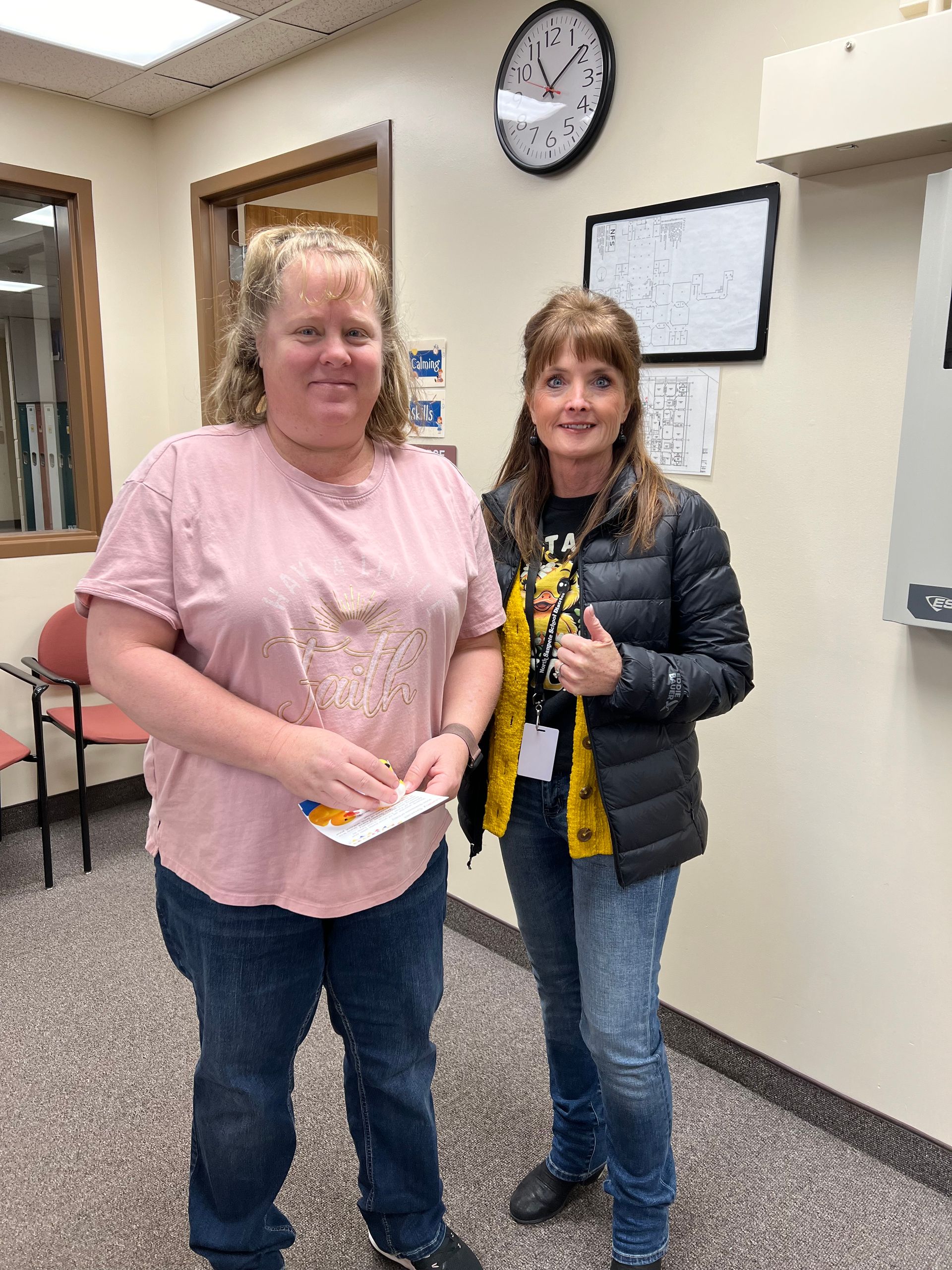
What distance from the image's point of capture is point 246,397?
1292mm

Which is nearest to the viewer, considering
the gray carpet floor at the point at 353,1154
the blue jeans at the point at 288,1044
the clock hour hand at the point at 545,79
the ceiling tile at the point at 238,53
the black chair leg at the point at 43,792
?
the blue jeans at the point at 288,1044

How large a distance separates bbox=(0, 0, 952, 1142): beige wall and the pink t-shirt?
888 millimetres

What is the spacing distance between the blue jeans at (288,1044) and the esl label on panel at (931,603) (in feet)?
3.09

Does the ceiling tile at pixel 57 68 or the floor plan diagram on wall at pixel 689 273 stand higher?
the ceiling tile at pixel 57 68

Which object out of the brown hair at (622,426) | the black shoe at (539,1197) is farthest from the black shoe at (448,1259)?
the brown hair at (622,426)

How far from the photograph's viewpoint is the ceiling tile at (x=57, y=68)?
277 centimetres

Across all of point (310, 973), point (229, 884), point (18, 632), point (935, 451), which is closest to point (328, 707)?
point (229, 884)

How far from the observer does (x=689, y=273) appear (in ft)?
6.53

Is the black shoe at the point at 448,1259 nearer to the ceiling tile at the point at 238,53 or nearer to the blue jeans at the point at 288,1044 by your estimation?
the blue jeans at the point at 288,1044

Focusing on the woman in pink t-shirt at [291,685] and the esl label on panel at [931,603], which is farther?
the esl label on panel at [931,603]

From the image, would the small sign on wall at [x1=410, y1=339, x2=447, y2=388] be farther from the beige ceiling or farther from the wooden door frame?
the beige ceiling

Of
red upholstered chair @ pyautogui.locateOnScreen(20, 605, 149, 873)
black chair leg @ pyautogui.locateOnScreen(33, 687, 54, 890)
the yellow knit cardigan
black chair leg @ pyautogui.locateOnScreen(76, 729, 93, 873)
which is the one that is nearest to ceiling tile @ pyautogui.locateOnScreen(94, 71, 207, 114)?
red upholstered chair @ pyautogui.locateOnScreen(20, 605, 149, 873)

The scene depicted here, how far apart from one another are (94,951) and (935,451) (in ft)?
8.25

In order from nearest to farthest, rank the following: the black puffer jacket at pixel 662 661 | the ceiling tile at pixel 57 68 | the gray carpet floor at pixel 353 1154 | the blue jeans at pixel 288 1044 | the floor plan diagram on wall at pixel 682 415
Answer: the blue jeans at pixel 288 1044, the black puffer jacket at pixel 662 661, the gray carpet floor at pixel 353 1154, the floor plan diagram on wall at pixel 682 415, the ceiling tile at pixel 57 68
